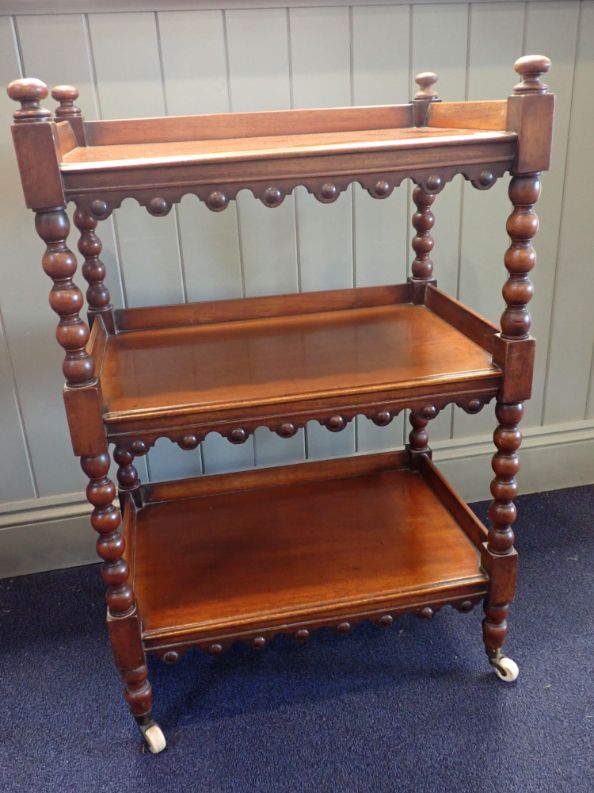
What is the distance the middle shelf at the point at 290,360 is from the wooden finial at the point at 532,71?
37cm

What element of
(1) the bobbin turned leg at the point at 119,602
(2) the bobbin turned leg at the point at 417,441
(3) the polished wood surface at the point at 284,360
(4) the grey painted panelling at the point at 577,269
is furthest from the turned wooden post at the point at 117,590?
(4) the grey painted panelling at the point at 577,269

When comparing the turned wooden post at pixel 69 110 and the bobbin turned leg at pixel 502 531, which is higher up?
the turned wooden post at pixel 69 110

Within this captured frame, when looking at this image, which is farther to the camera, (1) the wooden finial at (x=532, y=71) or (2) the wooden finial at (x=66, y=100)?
(2) the wooden finial at (x=66, y=100)

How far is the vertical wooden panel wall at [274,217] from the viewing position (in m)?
1.44

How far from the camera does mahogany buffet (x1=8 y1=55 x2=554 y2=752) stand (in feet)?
3.25

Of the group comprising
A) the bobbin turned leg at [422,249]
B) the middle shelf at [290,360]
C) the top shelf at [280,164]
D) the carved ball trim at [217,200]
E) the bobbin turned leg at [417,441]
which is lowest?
the bobbin turned leg at [417,441]

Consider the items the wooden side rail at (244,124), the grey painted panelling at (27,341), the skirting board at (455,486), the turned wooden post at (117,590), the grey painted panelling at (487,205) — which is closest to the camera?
the turned wooden post at (117,590)

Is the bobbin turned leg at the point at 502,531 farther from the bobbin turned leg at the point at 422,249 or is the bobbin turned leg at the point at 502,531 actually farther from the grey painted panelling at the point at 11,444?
the grey painted panelling at the point at 11,444

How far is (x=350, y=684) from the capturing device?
138cm

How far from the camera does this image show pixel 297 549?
138 cm

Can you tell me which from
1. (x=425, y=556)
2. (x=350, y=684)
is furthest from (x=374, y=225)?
(x=350, y=684)

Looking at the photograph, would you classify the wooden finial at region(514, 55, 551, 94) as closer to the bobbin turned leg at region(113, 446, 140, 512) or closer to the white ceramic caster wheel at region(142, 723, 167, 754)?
the bobbin turned leg at region(113, 446, 140, 512)

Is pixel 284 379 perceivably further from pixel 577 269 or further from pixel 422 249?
pixel 577 269

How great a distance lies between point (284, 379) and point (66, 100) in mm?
665
